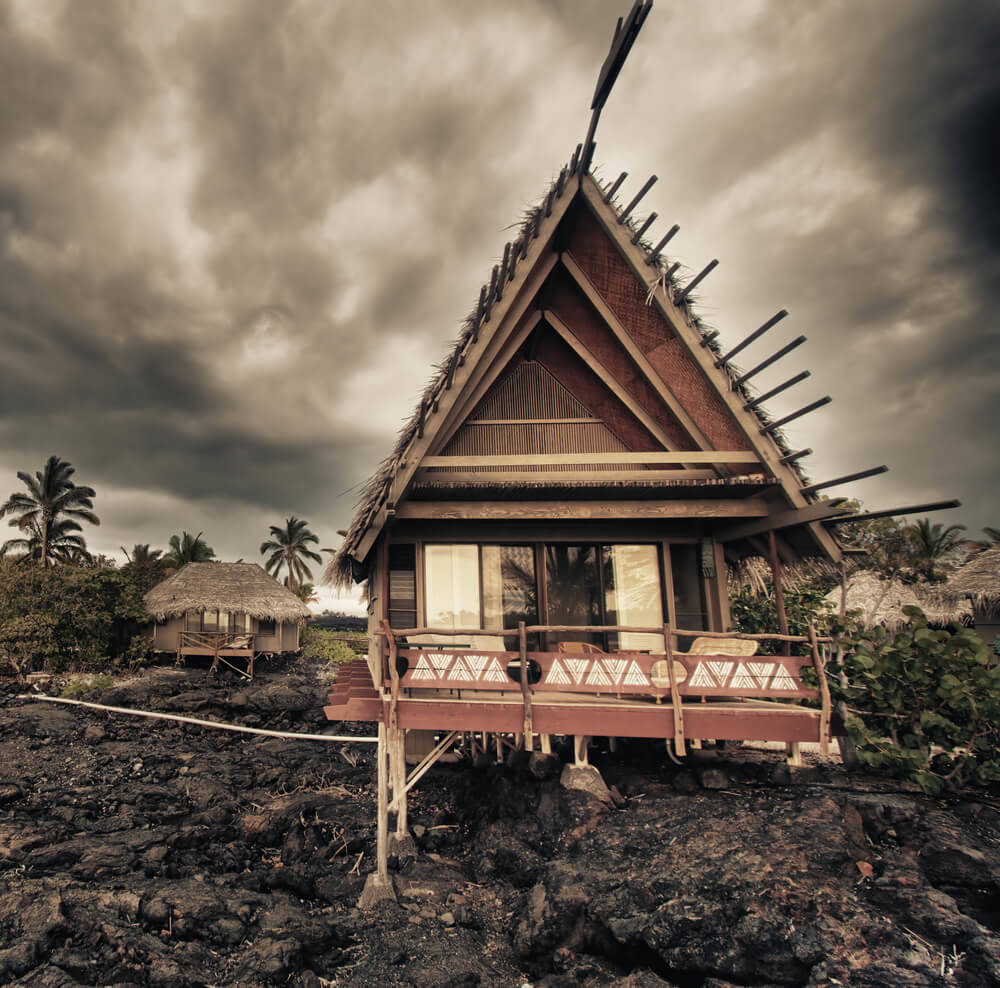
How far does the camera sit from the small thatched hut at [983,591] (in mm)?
20922

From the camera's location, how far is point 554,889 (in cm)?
639

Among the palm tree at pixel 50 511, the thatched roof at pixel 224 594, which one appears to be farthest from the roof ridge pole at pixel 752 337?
the palm tree at pixel 50 511

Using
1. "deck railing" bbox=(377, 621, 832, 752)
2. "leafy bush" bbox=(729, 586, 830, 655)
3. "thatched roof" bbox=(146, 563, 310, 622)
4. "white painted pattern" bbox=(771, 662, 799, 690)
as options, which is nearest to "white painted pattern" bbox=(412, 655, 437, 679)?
"deck railing" bbox=(377, 621, 832, 752)

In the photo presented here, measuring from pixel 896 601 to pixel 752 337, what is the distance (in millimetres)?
22930

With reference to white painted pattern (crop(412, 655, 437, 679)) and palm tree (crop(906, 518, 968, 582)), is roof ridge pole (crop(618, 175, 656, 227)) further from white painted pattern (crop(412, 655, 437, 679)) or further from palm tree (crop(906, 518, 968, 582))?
palm tree (crop(906, 518, 968, 582))

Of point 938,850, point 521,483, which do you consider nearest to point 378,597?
point 521,483

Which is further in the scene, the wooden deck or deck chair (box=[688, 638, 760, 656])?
deck chair (box=[688, 638, 760, 656])

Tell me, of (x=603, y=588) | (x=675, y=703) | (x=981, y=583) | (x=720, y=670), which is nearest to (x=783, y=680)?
(x=720, y=670)

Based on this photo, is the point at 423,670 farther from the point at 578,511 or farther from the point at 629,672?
the point at 578,511

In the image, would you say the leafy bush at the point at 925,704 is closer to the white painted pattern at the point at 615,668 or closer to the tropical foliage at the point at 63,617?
the white painted pattern at the point at 615,668

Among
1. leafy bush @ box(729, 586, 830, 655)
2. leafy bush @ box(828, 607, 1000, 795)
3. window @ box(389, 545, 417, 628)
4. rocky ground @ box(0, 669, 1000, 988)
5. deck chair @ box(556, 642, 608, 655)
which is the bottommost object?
rocky ground @ box(0, 669, 1000, 988)

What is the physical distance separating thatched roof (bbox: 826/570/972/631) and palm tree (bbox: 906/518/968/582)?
6.44m

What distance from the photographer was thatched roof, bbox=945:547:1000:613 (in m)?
20.9

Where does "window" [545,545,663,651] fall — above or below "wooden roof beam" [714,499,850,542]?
below
